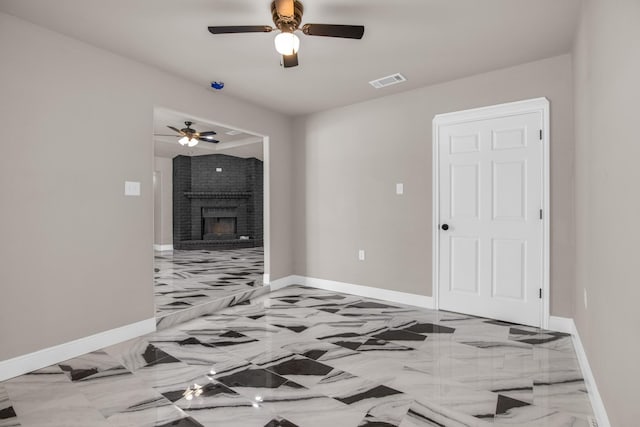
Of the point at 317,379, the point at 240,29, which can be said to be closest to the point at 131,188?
the point at 240,29

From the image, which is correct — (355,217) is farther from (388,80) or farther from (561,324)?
(561,324)

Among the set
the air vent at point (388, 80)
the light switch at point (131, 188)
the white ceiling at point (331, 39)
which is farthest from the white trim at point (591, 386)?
the light switch at point (131, 188)

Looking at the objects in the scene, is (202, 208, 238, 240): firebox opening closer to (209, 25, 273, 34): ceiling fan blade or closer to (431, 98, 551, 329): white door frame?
(431, 98, 551, 329): white door frame

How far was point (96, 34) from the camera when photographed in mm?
2793

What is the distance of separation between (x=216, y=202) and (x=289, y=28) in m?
8.33

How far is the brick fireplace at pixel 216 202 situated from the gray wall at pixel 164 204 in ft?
0.42

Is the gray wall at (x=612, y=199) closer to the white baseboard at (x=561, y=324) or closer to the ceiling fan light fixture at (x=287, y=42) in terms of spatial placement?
the white baseboard at (x=561, y=324)

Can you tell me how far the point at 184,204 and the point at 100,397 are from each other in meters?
8.14

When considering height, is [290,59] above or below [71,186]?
above

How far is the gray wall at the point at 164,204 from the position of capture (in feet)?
31.9

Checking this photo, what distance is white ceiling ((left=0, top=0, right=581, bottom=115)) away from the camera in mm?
2457

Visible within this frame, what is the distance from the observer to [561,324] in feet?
10.7

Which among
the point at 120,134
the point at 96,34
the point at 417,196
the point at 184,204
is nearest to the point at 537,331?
the point at 417,196

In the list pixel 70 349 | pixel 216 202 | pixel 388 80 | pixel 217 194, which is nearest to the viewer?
pixel 70 349
